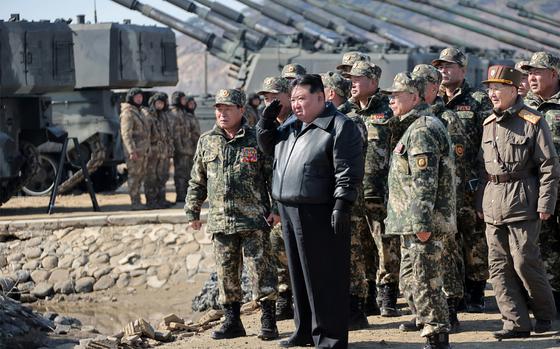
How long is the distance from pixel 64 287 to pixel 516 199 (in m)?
7.38

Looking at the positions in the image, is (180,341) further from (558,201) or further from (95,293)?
(95,293)

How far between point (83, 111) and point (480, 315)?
44.4ft

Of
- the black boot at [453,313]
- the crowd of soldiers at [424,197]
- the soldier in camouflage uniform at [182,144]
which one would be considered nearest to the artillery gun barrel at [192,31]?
the soldier in camouflage uniform at [182,144]

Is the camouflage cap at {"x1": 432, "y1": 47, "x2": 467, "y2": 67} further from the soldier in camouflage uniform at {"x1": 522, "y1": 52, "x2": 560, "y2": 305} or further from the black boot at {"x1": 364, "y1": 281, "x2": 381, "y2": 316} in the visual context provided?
the black boot at {"x1": 364, "y1": 281, "x2": 381, "y2": 316}

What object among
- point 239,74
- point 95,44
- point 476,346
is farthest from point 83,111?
point 476,346

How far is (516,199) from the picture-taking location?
8.73m

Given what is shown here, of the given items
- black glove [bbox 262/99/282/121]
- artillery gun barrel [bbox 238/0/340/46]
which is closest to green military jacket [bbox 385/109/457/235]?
black glove [bbox 262/99/282/121]

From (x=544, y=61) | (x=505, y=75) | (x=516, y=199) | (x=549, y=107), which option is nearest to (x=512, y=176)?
(x=516, y=199)

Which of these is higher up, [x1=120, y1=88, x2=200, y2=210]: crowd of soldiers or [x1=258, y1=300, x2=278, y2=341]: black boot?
[x1=120, y1=88, x2=200, y2=210]: crowd of soldiers

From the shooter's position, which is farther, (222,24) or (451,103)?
(222,24)

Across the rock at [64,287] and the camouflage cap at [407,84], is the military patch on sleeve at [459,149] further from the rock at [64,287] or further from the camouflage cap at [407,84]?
the rock at [64,287]

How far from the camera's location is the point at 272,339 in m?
9.18

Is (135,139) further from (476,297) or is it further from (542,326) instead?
(542,326)

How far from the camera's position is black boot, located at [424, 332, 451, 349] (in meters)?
8.29
